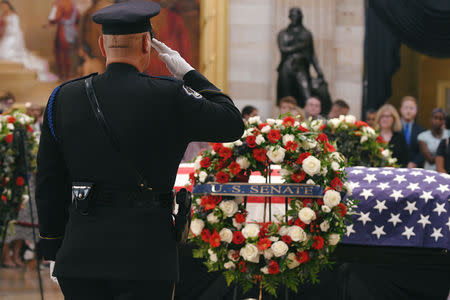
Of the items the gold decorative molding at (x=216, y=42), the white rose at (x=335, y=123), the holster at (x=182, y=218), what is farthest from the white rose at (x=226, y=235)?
the gold decorative molding at (x=216, y=42)

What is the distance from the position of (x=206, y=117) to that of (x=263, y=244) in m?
1.60

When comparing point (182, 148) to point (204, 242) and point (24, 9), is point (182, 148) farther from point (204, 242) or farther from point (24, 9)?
point (24, 9)

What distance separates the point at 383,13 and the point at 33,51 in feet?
16.8

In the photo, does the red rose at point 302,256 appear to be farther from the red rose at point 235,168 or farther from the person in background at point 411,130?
the person in background at point 411,130

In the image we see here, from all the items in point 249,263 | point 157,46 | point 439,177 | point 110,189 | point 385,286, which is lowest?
point 385,286

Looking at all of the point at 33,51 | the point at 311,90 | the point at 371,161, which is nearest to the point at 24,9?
the point at 33,51

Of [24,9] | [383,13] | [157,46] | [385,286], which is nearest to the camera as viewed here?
[157,46]

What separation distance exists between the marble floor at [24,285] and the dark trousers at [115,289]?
141 inches

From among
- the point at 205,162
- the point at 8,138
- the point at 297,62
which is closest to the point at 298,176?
the point at 205,162

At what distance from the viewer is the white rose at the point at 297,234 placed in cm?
342

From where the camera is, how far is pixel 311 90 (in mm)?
9695

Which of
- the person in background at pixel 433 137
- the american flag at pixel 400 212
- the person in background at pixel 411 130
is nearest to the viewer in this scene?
the american flag at pixel 400 212

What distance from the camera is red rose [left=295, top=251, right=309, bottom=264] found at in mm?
3459

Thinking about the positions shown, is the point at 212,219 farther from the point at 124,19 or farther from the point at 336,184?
the point at 124,19
